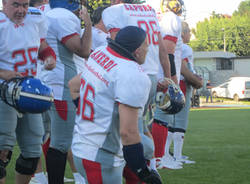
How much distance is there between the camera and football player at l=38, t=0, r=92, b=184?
189 inches

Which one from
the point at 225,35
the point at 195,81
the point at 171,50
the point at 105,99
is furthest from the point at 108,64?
the point at 225,35

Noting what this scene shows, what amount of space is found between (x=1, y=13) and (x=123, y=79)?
1.82 m

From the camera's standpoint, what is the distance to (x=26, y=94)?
391 centimetres

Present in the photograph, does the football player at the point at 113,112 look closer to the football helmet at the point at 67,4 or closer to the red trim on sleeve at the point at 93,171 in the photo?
the red trim on sleeve at the point at 93,171

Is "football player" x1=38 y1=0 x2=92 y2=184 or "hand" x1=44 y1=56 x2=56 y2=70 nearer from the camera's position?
"hand" x1=44 y1=56 x2=56 y2=70

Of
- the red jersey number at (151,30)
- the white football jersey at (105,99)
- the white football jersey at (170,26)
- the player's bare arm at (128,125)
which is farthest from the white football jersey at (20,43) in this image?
the white football jersey at (170,26)

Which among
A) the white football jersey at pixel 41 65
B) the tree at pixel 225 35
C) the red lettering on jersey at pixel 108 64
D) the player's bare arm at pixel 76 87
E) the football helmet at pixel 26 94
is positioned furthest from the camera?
the tree at pixel 225 35

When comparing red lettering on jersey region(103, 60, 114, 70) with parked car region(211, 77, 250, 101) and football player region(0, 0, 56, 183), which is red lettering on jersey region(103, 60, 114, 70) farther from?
parked car region(211, 77, 250, 101)

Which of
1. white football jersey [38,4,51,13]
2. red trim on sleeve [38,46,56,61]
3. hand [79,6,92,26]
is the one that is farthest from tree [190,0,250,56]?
red trim on sleeve [38,46,56,61]

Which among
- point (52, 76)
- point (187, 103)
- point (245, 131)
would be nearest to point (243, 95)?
point (245, 131)

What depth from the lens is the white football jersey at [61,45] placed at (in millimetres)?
4898

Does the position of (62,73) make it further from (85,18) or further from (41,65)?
(85,18)

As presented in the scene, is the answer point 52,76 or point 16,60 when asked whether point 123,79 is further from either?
point 52,76

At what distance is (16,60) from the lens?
4352mm
